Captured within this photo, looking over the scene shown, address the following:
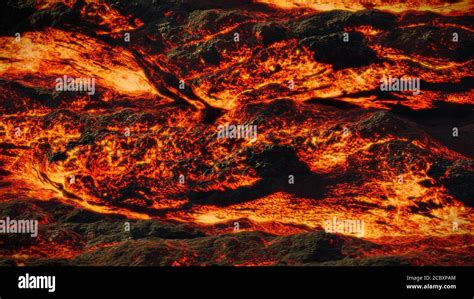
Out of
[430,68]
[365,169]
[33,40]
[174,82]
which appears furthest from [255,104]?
[33,40]

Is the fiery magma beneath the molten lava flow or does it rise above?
beneath

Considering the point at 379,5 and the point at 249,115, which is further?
the point at 379,5

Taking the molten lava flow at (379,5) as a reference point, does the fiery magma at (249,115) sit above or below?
below

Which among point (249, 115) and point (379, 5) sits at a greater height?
point (379, 5)

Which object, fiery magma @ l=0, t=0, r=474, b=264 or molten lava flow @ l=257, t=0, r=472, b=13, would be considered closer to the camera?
fiery magma @ l=0, t=0, r=474, b=264

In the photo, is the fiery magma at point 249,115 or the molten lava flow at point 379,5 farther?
the molten lava flow at point 379,5

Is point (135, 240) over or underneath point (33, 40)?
underneath

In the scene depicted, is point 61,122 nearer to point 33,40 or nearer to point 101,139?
point 101,139

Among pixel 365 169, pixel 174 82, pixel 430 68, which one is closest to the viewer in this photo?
pixel 365 169
